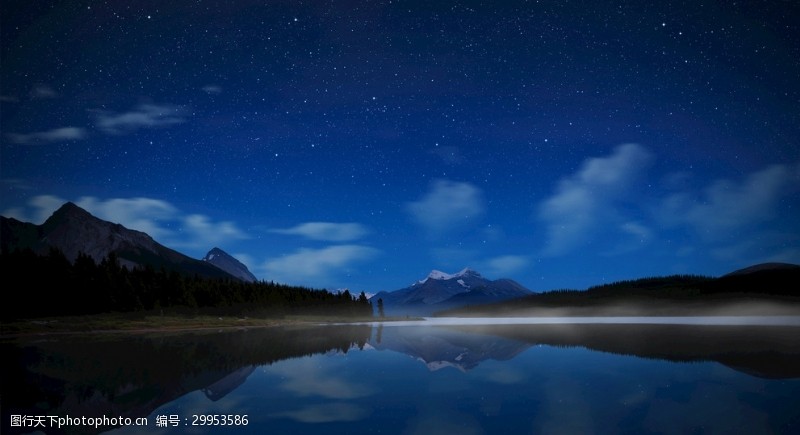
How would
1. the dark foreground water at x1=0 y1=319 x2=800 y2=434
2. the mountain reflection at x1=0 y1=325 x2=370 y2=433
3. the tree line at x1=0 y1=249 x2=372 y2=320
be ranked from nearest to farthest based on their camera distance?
1. the dark foreground water at x1=0 y1=319 x2=800 y2=434
2. the mountain reflection at x1=0 y1=325 x2=370 y2=433
3. the tree line at x1=0 y1=249 x2=372 y2=320

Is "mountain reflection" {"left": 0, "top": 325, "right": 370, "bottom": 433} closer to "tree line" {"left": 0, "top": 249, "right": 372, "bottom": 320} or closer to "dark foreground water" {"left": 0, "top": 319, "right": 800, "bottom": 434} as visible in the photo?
"dark foreground water" {"left": 0, "top": 319, "right": 800, "bottom": 434}

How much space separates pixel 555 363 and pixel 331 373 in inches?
508

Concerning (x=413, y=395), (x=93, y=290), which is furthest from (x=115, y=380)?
(x=93, y=290)

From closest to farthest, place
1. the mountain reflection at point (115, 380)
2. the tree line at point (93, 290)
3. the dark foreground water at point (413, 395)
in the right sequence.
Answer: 1. the dark foreground water at point (413, 395)
2. the mountain reflection at point (115, 380)
3. the tree line at point (93, 290)

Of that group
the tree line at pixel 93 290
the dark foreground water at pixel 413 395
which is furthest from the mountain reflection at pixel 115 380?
the tree line at pixel 93 290

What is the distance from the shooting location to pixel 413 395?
18797 mm

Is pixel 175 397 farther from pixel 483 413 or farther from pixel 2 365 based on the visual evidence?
pixel 2 365

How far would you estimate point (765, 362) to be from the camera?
1017 inches

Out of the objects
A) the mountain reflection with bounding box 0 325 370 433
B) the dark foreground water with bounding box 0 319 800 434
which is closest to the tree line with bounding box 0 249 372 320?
the mountain reflection with bounding box 0 325 370 433

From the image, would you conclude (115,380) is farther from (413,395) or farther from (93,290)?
(93,290)

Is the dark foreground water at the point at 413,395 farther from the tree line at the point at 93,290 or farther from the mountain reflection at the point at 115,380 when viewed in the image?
the tree line at the point at 93,290

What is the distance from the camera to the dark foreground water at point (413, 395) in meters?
13.8

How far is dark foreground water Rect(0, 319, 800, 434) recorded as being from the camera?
1378 cm

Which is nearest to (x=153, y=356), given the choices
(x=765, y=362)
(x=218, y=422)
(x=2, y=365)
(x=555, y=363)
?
(x=2, y=365)
